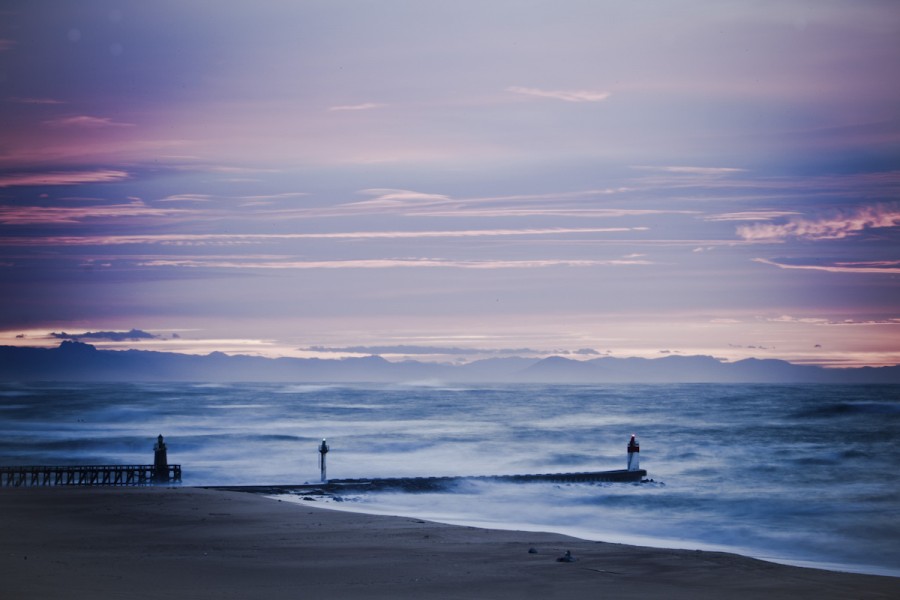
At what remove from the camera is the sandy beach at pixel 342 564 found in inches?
465

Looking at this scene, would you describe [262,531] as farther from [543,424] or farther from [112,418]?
[112,418]

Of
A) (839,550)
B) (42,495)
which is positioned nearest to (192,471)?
(42,495)

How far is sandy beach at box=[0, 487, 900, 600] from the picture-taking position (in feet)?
38.7

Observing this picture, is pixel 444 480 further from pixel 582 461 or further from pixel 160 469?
pixel 582 461

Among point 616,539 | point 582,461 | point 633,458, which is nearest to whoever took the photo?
point 616,539

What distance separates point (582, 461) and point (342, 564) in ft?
110

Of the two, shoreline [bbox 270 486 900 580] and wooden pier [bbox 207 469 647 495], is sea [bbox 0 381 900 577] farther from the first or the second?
wooden pier [bbox 207 469 647 495]

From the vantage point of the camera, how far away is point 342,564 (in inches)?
539

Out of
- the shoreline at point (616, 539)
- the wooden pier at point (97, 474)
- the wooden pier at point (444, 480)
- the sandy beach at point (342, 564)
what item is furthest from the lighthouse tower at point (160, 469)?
the sandy beach at point (342, 564)

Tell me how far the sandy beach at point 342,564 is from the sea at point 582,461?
4760 mm

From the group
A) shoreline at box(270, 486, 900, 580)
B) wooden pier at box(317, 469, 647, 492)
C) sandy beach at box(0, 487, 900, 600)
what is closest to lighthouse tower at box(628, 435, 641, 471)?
wooden pier at box(317, 469, 647, 492)

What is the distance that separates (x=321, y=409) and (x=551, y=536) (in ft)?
313

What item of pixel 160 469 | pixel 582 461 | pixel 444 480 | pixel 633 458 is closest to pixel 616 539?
pixel 444 480

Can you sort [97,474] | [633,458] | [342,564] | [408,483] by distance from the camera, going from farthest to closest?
[633,458] < [97,474] < [408,483] < [342,564]
